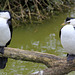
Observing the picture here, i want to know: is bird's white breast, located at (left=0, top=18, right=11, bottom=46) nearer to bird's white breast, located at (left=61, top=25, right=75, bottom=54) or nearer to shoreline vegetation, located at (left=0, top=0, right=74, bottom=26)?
bird's white breast, located at (left=61, top=25, right=75, bottom=54)

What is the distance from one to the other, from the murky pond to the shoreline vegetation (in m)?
0.22

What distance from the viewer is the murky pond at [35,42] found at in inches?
167

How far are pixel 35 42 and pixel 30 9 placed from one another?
55.6 inches

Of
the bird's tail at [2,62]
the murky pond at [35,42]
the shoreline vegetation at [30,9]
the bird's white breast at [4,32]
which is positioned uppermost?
the bird's white breast at [4,32]

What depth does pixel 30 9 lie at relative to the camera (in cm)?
626

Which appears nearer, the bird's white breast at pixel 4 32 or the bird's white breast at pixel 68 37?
the bird's white breast at pixel 68 37

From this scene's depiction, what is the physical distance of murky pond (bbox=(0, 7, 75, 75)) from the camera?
4.25m

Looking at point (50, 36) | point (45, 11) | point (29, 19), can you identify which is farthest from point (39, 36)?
point (45, 11)

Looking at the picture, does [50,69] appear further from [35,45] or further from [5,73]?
[35,45]

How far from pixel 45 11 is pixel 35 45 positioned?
1.64 meters

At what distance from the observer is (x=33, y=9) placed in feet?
20.5

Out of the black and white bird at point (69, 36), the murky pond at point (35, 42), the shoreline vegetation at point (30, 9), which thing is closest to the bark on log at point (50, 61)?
the black and white bird at point (69, 36)

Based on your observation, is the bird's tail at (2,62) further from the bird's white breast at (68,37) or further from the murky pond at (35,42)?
the murky pond at (35,42)

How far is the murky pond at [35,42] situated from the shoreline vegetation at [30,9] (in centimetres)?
22
